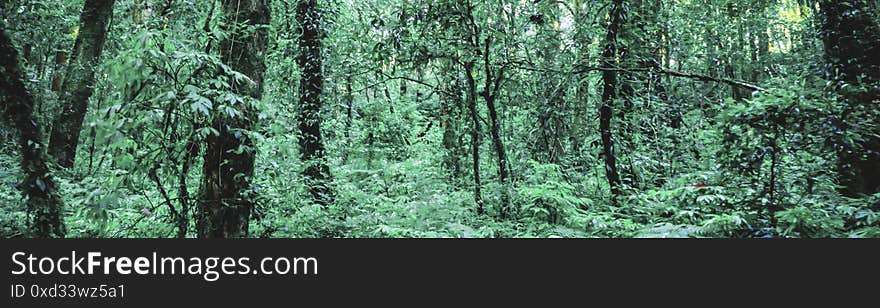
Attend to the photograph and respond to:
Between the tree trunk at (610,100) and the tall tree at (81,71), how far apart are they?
7.57m

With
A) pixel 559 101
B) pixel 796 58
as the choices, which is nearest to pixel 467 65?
pixel 559 101

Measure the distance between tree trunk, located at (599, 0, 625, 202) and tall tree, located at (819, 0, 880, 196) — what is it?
2221 millimetres

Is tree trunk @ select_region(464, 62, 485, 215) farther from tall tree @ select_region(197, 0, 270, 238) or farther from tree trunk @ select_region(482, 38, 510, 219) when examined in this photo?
tall tree @ select_region(197, 0, 270, 238)

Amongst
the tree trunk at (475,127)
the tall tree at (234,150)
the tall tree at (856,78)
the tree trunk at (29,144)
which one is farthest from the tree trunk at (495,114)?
the tree trunk at (29,144)

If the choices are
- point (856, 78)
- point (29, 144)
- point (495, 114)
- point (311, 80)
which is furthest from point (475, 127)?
point (29, 144)

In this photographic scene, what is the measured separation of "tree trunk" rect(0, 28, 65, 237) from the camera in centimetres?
510

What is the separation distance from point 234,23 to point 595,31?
478 cm

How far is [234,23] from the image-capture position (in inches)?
→ 197

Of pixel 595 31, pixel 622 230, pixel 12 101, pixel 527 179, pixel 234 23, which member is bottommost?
pixel 622 230

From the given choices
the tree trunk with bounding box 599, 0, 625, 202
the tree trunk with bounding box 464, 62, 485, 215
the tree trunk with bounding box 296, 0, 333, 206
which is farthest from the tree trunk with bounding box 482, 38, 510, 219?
the tree trunk with bounding box 296, 0, 333, 206

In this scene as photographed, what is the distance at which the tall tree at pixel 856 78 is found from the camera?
18.0 ft

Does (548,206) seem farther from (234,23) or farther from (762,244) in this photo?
(234,23)

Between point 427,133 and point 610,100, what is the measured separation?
558cm

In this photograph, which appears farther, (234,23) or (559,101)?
(559,101)
